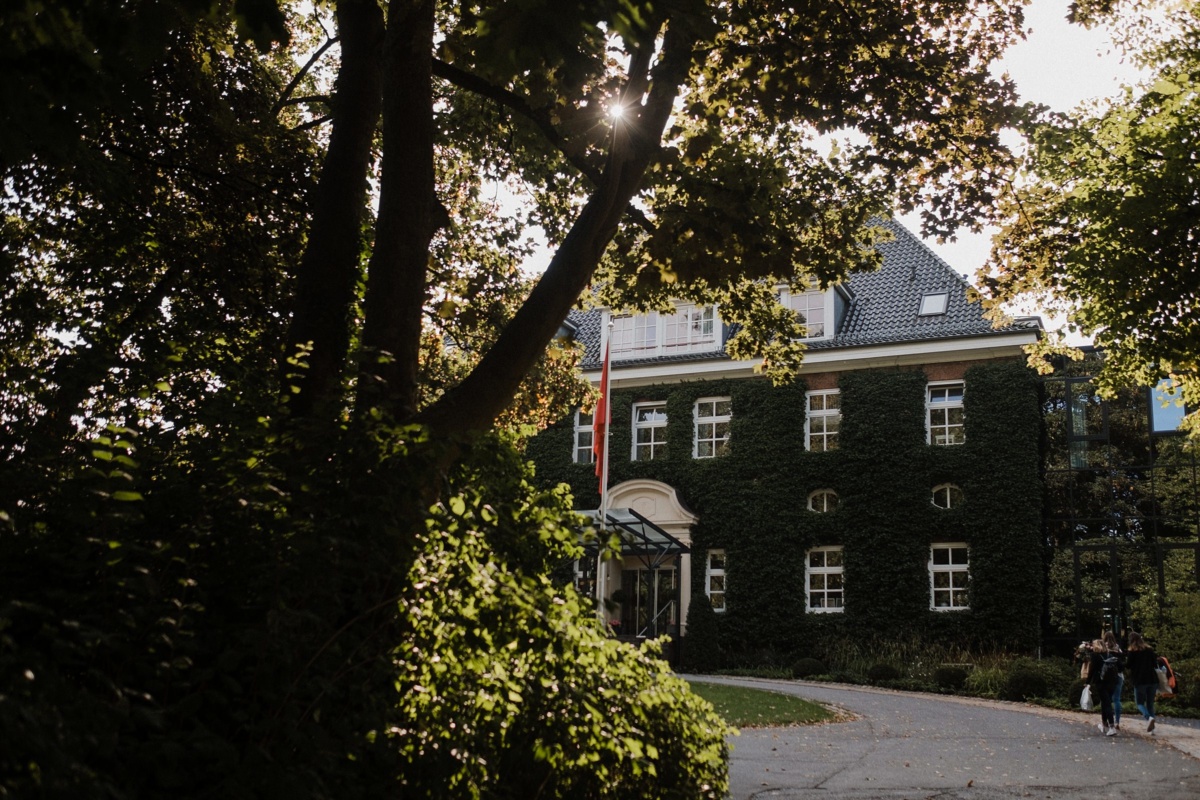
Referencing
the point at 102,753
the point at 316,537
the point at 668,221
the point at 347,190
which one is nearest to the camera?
the point at 102,753

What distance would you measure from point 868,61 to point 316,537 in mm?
7180

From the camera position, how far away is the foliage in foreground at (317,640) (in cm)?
290

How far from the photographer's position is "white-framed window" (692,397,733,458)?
1180 inches

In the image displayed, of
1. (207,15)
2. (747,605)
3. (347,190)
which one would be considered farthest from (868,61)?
(747,605)

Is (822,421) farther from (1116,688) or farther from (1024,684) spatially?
(1116,688)

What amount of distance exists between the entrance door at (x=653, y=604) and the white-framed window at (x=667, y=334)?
6754mm

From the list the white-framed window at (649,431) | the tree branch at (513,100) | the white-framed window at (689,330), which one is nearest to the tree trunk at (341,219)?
the tree branch at (513,100)

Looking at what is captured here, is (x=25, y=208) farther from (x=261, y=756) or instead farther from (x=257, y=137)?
(x=261, y=756)

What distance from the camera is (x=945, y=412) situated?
2741cm

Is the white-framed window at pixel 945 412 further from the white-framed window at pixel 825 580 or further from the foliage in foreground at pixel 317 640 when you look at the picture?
the foliage in foreground at pixel 317 640

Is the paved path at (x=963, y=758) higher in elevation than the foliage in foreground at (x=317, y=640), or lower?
lower

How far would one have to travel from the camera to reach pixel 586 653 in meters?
4.60

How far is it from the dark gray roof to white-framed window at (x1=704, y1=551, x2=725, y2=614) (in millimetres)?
5640

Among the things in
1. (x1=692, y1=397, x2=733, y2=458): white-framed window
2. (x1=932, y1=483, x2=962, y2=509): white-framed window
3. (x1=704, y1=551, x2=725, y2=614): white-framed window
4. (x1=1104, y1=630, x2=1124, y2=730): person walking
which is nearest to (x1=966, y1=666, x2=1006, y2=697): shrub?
(x1=932, y1=483, x2=962, y2=509): white-framed window
